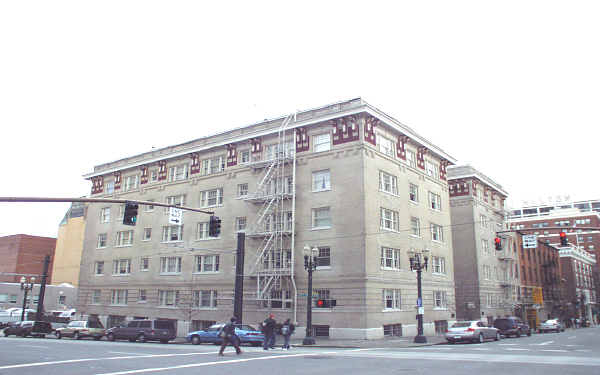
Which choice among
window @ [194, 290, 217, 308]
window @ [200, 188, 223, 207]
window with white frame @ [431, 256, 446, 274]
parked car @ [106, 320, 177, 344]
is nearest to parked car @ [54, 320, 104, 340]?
parked car @ [106, 320, 177, 344]

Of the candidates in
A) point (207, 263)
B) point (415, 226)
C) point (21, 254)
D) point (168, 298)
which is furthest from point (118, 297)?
point (21, 254)

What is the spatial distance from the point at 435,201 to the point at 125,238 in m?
32.9

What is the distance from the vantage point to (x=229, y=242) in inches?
1715

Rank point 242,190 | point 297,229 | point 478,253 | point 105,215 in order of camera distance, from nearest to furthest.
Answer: point 297,229 → point 242,190 → point 478,253 → point 105,215

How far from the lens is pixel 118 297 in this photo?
51719 millimetres

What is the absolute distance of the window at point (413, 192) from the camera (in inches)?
1738

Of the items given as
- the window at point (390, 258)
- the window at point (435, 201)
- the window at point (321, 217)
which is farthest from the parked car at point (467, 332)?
the window at point (435, 201)

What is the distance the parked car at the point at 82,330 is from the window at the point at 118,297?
987cm

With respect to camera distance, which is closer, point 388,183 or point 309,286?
point 309,286

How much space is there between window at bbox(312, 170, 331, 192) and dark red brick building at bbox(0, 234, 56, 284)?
239 ft

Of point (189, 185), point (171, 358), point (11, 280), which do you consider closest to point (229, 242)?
point (189, 185)

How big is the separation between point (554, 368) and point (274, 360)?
959cm

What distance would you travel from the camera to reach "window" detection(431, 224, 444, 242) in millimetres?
46344

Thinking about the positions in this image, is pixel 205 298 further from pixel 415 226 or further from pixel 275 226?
pixel 415 226
